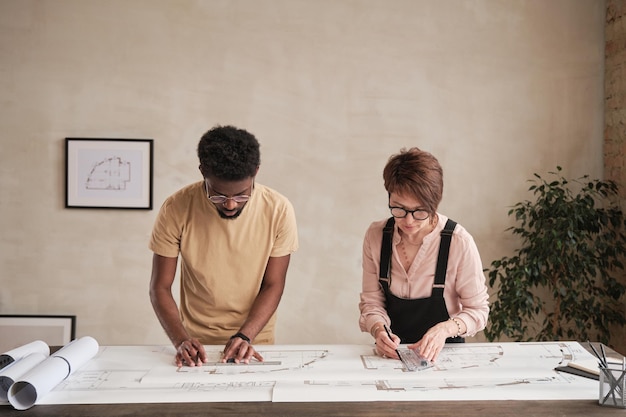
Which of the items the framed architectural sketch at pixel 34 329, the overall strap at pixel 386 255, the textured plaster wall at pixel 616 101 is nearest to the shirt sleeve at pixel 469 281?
the overall strap at pixel 386 255

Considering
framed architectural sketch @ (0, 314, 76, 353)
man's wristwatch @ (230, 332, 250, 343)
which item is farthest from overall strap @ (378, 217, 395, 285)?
framed architectural sketch @ (0, 314, 76, 353)

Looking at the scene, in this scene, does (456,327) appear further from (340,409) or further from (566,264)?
(566,264)

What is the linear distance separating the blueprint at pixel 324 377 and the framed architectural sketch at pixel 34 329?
2.04 meters

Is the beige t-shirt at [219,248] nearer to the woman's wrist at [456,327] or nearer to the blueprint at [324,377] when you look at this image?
the blueprint at [324,377]

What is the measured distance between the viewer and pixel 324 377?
2.09m

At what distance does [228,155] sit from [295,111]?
2.04 meters

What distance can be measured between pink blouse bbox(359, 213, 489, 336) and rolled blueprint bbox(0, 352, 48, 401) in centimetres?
120

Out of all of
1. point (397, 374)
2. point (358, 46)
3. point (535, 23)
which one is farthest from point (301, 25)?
point (397, 374)

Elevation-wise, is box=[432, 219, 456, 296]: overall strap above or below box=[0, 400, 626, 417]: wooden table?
above

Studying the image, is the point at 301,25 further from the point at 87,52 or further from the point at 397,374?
the point at 397,374

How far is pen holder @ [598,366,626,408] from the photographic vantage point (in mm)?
1834

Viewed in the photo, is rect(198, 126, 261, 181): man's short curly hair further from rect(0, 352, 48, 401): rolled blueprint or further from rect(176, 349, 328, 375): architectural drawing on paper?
rect(0, 352, 48, 401): rolled blueprint

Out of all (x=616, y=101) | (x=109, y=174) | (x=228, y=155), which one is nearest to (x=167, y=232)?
(x=228, y=155)

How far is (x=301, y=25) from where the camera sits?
4273 mm
